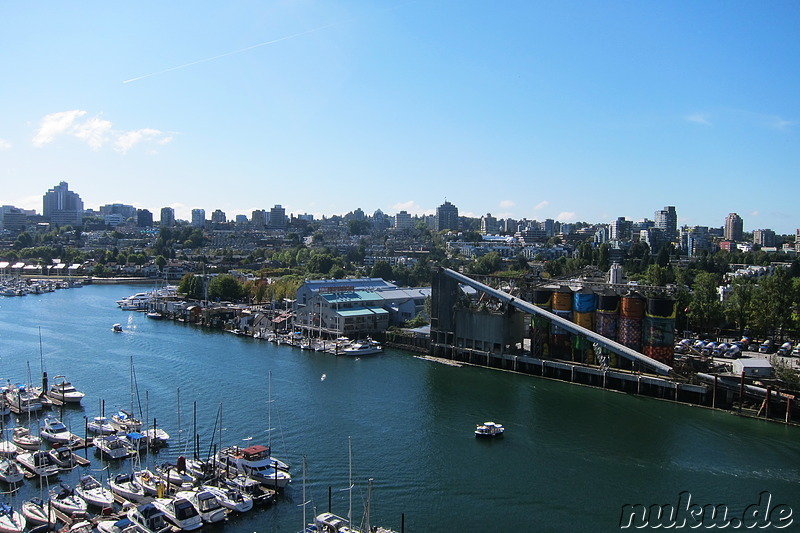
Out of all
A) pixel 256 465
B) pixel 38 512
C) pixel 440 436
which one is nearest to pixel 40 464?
pixel 38 512

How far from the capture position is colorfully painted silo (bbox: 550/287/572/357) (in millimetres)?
17578

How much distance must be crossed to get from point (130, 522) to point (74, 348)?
14.1 meters

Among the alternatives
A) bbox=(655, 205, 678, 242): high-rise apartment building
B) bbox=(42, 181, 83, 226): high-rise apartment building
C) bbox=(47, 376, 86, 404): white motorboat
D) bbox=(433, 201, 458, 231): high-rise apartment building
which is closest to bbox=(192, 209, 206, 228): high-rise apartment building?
bbox=(42, 181, 83, 226): high-rise apartment building

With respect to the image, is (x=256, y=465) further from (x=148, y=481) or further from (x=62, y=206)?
(x=62, y=206)

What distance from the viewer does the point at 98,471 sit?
10531 millimetres

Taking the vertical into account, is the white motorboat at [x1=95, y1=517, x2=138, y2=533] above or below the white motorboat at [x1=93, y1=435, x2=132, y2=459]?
below

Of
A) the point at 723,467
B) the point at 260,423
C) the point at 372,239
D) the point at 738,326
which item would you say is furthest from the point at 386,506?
the point at 372,239

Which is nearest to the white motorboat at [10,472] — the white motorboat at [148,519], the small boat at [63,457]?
the small boat at [63,457]

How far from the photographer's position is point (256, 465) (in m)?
10.0

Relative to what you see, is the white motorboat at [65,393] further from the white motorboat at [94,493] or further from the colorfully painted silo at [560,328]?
the colorfully painted silo at [560,328]

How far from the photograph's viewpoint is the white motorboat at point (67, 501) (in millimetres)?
8922

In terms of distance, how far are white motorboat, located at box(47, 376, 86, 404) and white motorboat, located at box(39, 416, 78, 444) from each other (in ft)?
6.33

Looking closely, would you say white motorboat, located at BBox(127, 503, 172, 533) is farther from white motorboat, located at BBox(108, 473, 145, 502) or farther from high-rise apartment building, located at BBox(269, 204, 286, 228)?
high-rise apartment building, located at BBox(269, 204, 286, 228)

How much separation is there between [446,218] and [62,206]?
58.4 metres
